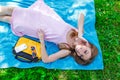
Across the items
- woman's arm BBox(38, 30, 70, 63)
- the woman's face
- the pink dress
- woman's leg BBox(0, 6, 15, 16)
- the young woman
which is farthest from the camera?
woman's leg BBox(0, 6, 15, 16)

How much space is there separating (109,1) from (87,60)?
1857 millimetres

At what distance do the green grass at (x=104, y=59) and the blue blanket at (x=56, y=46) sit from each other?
0.09 m

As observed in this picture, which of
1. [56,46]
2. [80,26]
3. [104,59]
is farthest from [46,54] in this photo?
[104,59]

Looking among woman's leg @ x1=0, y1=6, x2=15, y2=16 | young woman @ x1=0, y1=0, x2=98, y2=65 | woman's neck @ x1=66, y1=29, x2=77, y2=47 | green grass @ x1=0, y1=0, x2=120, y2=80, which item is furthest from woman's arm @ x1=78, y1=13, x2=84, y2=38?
woman's leg @ x1=0, y1=6, x2=15, y2=16

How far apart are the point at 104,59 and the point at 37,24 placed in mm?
1261

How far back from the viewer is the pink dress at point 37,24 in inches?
188

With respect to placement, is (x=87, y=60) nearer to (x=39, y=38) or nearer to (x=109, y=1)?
Result: (x=39, y=38)

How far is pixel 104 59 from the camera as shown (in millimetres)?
4797

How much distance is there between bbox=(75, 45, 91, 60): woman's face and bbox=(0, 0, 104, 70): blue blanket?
0.86 ft

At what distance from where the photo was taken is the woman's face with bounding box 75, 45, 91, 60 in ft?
14.3

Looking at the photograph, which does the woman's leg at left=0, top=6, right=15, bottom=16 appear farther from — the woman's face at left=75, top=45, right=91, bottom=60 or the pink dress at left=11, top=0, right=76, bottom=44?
the woman's face at left=75, top=45, right=91, bottom=60

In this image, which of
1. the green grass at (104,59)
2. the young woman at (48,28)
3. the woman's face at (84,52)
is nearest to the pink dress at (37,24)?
the young woman at (48,28)

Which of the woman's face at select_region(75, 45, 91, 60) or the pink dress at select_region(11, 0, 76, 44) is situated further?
the pink dress at select_region(11, 0, 76, 44)

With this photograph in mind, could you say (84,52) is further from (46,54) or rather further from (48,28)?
(48,28)
